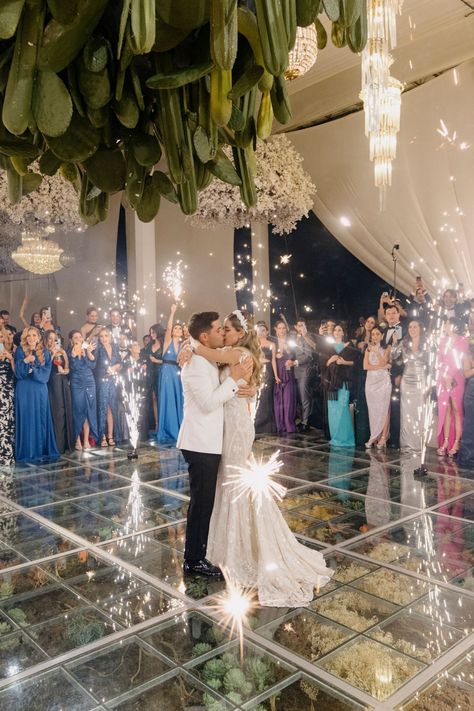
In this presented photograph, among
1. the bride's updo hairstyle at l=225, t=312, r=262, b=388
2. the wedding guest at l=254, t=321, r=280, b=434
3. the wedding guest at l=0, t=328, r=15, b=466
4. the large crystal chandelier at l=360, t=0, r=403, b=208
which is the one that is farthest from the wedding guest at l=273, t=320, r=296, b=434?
the bride's updo hairstyle at l=225, t=312, r=262, b=388

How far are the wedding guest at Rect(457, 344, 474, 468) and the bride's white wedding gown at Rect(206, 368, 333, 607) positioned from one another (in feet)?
11.1

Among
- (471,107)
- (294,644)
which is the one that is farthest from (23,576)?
(471,107)

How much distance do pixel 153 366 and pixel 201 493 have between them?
486 cm

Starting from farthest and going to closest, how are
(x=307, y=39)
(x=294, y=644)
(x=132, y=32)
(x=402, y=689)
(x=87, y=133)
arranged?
(x=307, y=39)
(x=294, y=644)
(x=402, y=689)
(x=87, y=133)
(x=132, y=32)

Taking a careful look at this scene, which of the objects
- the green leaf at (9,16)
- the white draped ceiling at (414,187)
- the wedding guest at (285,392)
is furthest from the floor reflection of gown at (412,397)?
the green leaf at (9,16)

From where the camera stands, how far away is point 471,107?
6.15m

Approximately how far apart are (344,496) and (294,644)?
7.79 ft

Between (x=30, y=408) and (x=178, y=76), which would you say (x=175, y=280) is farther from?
(x=178, y=76)

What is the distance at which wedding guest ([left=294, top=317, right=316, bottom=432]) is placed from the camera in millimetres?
8023

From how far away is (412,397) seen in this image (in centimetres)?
675

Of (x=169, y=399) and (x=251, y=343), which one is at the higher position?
(x=251, y=343)

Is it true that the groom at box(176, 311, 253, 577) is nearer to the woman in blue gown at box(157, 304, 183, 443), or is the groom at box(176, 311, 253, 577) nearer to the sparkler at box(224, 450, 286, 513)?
the sparkler at box(224, 450, 286, 513)

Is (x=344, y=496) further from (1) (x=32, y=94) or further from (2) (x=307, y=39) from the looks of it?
(1) (x=32, y=94)

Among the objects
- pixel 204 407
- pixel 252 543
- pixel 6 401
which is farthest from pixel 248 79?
pixel 6 401
